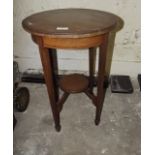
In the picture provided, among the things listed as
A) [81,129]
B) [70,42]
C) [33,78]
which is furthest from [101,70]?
[33,78]

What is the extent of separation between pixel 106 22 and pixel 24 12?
0.92 metres

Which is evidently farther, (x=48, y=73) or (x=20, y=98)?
(x=20, y=98)

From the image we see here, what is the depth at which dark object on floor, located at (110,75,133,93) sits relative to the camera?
2.01 m

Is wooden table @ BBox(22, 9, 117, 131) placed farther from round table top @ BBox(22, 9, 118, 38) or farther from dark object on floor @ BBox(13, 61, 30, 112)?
dark object on floor @ BBox(13, 61, 30, 112)

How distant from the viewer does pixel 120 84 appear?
6.77 feet

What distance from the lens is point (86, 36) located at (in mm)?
1220

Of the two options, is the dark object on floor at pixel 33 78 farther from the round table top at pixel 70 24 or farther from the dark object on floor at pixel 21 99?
the round table top at pixel 70 24

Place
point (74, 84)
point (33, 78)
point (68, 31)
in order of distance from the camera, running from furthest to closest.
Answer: point (33, 78), point (74, 84), point (68, 31)

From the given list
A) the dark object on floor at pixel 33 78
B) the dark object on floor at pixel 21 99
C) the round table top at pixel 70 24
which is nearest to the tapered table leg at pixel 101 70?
the round table top at pixel 70 24

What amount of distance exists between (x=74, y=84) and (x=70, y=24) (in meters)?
0.56

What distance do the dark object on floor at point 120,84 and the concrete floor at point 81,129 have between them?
0.15 ft

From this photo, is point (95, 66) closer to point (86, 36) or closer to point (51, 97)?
point (51, 97)

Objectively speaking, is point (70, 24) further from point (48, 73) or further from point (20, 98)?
point (20, 98)
